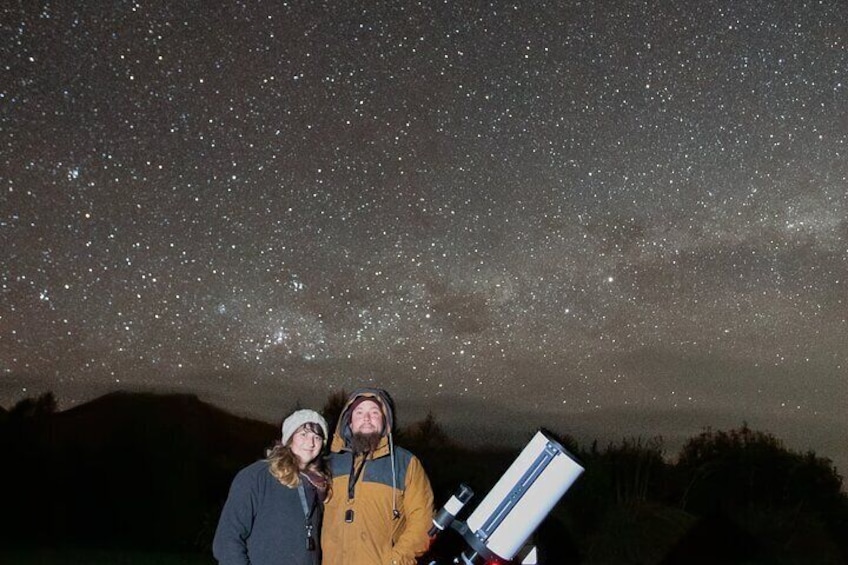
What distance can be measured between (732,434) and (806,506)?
3.06 m

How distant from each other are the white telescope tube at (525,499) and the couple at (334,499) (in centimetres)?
34

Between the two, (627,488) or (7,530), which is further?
(7,530)

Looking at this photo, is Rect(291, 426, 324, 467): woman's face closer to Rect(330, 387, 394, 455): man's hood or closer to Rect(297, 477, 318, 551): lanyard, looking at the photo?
Rect(297, 477, 318, 551): lanyard

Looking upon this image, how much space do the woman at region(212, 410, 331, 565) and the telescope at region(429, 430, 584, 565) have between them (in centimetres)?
70

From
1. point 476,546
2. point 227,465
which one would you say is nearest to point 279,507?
point 476,546

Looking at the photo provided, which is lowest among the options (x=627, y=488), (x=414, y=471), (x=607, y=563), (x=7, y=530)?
(x=7, y=530)

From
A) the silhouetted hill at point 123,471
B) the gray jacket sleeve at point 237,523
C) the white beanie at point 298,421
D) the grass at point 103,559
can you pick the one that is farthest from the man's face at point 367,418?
the silhouetted hill at point 123,471

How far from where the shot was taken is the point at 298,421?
440 centimetres

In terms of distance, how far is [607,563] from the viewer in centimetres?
1562

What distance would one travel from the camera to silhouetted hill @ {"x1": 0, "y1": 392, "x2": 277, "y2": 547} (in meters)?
21.1

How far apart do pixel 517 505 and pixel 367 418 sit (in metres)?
0.91

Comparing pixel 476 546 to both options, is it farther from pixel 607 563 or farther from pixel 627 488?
pixel 627 488

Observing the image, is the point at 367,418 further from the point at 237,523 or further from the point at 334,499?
the point at 237,523

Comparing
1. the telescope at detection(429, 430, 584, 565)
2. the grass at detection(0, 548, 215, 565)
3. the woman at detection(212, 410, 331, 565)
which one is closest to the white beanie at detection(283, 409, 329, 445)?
the woman at detection(212, 410, 331, 565)
